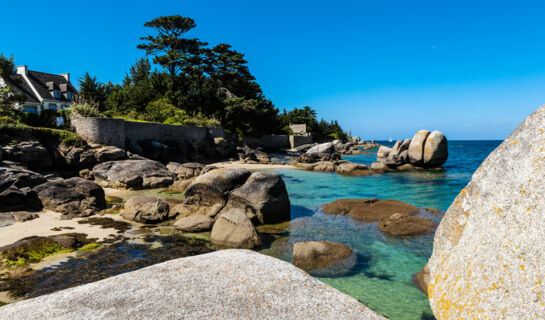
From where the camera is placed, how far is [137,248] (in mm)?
8609

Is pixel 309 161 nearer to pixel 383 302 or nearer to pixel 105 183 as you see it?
pixel 105 183

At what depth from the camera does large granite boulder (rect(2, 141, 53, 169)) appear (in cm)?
1677

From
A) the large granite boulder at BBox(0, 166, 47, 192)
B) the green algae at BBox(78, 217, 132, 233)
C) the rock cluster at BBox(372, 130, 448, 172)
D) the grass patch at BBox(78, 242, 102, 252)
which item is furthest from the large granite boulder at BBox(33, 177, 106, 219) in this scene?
the rock cluster at BBox(372, 130, 448, 172)

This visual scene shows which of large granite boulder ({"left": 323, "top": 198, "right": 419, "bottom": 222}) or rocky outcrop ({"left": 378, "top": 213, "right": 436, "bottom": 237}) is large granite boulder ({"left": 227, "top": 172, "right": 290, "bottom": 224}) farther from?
rocky outcrop ({"left": 378, "top": 213, "right": 436, "bottom": 237})

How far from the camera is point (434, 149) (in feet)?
105

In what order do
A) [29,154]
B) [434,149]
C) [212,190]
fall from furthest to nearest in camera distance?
1. [434,149]
2. [29,154]
3. [212,190]

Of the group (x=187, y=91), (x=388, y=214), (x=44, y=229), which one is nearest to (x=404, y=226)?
(x=388, y=214)

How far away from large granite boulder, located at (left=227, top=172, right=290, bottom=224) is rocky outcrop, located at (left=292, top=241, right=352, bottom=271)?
3.66m

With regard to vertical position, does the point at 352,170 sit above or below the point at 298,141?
below

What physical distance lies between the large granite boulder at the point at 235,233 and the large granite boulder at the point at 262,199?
182cm

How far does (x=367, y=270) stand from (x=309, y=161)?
32178mm

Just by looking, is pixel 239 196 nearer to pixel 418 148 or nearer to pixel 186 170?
pixel 186 170

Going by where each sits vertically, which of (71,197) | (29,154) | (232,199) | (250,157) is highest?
(29,154)

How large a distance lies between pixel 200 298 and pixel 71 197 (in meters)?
12.4
